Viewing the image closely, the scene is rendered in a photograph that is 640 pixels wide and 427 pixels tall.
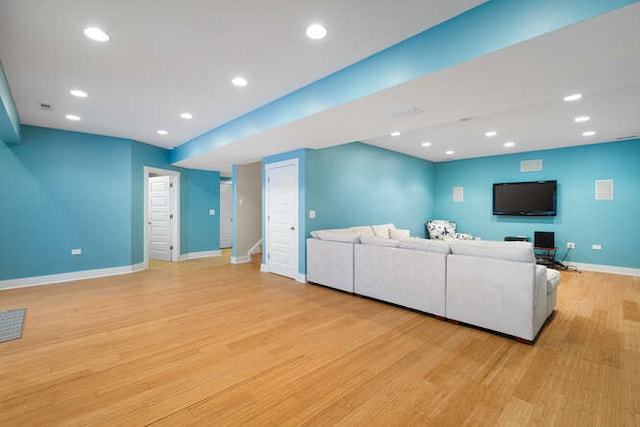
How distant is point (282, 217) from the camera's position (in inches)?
213

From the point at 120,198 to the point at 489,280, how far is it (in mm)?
6420

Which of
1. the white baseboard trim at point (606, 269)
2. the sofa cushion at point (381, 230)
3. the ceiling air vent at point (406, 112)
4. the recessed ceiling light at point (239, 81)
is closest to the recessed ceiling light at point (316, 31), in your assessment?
the recessed ceiling light at point (239, 81)

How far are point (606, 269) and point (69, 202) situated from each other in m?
10.5

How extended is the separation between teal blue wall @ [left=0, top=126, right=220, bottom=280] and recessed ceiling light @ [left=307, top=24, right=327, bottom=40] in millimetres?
5077

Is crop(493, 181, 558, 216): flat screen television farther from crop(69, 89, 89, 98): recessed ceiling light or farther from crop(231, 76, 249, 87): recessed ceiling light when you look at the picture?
crop(69, 89, 89, 98): recessed ceiling light

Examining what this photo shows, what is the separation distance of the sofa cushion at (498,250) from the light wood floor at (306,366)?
31.9 inches

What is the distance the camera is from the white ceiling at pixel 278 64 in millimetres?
1956

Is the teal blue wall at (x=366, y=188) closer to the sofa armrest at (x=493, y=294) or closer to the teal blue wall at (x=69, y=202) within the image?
the sofa armrest at (x=493, y=294)

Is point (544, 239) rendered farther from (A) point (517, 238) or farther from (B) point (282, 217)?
(B) point (282, 217)

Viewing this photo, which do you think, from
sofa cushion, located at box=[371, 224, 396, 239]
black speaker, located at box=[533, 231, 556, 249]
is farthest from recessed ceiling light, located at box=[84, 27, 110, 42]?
black speaker, located at box=[533, 231, 556, 249]

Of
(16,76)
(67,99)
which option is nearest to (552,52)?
(16,76)

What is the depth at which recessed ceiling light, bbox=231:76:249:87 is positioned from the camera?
9.90 feet

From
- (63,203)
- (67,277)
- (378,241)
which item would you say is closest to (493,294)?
(378,241)

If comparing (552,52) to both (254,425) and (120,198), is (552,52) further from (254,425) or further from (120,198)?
(120,198)
